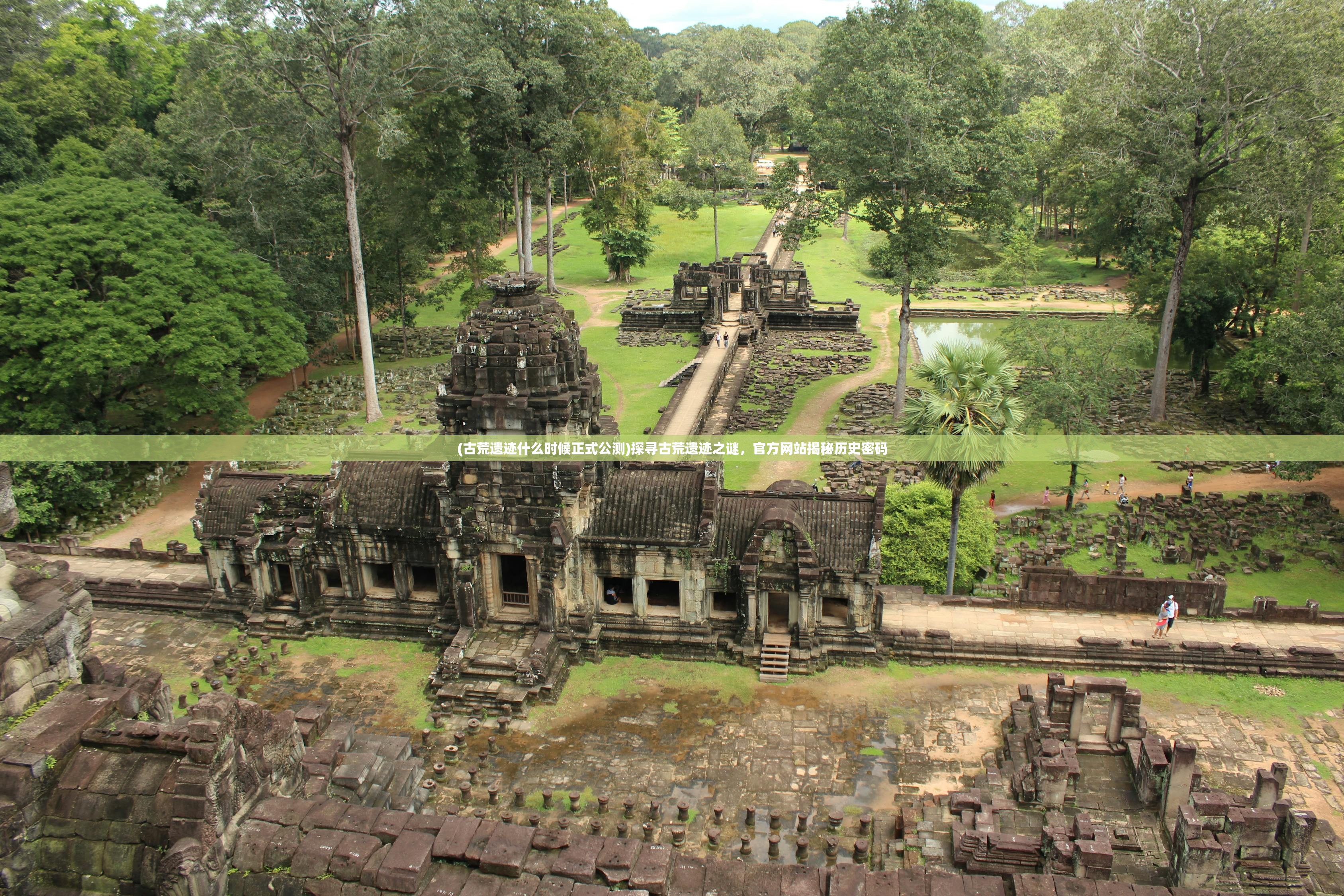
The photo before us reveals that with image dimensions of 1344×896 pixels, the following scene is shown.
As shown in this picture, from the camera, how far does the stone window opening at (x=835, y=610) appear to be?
2867 cm

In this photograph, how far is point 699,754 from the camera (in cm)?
2455

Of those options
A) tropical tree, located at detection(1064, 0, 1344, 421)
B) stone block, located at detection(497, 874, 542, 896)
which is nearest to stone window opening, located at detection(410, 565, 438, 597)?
stone block, located at detection(497, 874, 542, 896)

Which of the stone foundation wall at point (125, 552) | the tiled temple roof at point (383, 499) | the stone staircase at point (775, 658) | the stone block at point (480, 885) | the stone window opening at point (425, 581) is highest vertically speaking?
Answer: the tiled temple roof at point (383, 499)

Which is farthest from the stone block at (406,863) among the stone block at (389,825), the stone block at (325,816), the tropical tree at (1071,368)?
the tropical tree at (1071,368)

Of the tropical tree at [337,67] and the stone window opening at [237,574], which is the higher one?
the tropical tree at [337,67]

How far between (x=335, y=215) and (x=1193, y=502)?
45.4 metres

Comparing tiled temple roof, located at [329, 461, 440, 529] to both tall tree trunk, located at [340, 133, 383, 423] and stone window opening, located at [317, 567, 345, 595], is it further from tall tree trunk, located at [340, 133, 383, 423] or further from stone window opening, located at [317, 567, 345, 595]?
tall tree trunk, located at [340, 133, 383, 423]

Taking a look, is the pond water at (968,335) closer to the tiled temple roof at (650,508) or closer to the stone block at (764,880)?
the tiled temple roof at (650,508)

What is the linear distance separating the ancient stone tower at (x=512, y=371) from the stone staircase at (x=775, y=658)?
28.2 feet

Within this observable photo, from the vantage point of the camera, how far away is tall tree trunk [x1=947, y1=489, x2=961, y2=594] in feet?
97.3

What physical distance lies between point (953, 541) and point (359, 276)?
31.8 meters

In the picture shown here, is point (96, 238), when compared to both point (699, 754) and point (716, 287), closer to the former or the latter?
point (699, 754)

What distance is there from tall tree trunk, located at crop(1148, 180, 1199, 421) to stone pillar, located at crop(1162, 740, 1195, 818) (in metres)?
30.7

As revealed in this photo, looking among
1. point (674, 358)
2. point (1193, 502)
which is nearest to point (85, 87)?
point (674, 358)
